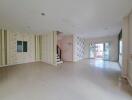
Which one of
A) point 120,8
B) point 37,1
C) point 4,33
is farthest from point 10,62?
point 120,8

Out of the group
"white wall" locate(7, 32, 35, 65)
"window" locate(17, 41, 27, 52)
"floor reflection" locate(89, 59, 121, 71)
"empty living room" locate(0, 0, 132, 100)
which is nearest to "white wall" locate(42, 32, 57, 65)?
"empty living room" locate(0, 0, 132, 100)

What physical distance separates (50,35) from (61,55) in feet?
9.83

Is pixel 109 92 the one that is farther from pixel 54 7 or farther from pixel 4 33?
pixel 4 33

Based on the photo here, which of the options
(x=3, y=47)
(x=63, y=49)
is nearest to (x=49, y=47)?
(x=63, y=49)

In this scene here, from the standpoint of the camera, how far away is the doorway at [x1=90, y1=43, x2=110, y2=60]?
997 cm

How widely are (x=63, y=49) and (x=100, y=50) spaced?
5209 millimetres

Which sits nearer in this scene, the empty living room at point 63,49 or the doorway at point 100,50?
the empty living room at point 63,49

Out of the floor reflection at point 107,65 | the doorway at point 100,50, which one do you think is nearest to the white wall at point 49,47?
the floor reflection at point 107,65

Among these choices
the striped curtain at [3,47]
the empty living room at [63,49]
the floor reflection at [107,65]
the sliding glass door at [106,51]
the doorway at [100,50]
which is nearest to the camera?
the empty living room at [63,49]

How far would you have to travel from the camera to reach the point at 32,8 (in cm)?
311

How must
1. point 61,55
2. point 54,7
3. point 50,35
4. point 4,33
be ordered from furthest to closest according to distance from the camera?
point 61,55
point 50,35
point 4,33
point 54,7

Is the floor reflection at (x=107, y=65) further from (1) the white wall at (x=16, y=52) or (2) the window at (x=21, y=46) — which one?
(2) the window at (x=21, y=46)

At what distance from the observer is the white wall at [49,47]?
661 cm

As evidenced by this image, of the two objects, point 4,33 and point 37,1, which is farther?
point 4,33
